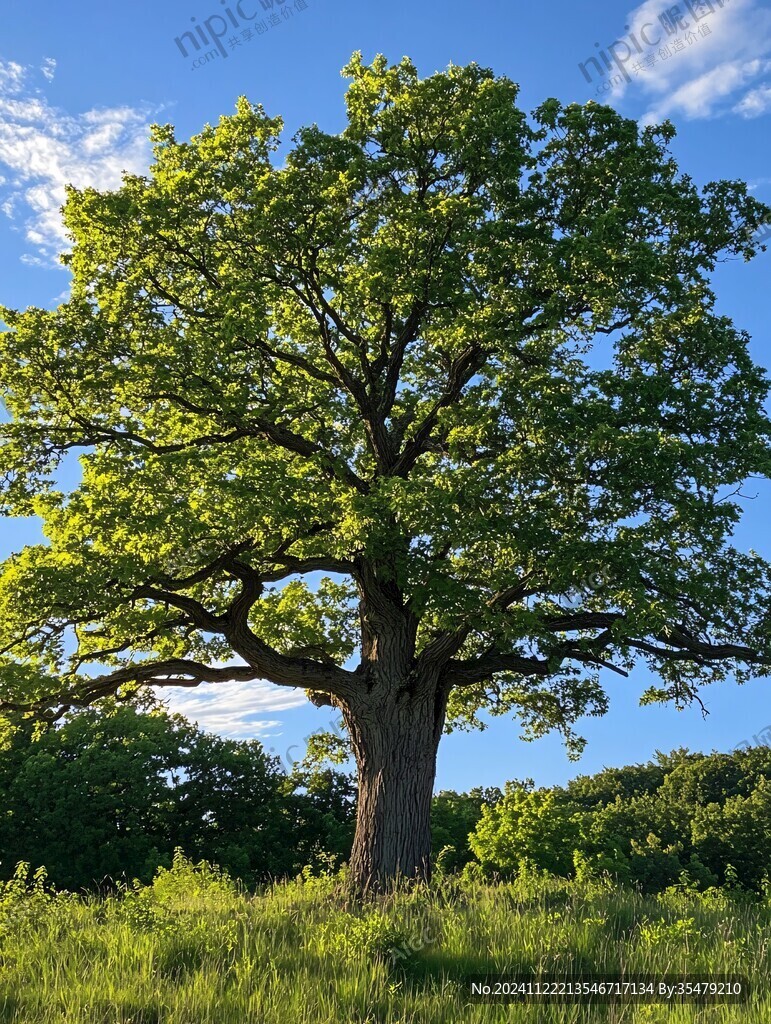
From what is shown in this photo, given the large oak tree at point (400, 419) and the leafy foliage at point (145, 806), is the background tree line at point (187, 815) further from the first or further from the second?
the large oak tree at point (400, 419)

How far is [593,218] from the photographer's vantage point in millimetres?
16328

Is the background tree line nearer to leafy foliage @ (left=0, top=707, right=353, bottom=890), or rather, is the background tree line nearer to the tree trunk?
leafy foliage @ (left=0, top=707, right=353, bottom=890)

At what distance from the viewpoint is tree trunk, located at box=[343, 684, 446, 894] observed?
55.1 feet

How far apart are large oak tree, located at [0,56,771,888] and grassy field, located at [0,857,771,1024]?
4.63m

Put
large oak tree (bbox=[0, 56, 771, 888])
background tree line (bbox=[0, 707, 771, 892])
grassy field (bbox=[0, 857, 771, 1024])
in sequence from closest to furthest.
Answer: grassy field (bbox=[0, 857, 771, 1024])
large oak tree (bbox=[0, 56, 771, 888])
background tree line (bbox=[0, 707, 771, 892])

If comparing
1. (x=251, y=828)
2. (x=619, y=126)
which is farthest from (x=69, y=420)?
(x=251, y=828)

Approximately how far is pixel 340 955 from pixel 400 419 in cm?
1275

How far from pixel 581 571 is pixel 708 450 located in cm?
413

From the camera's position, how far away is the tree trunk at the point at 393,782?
16.8 m

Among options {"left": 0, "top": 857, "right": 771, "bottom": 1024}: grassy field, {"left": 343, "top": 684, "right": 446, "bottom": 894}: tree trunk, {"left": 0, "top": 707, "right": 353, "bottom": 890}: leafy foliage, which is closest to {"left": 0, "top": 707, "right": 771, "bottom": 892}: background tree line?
{"left": 0, "top": 707, "right": 353, "bottom": 890}: leafy foliage

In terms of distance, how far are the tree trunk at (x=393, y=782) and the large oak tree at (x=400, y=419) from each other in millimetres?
62

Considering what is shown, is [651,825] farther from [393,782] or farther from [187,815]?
[393,782]

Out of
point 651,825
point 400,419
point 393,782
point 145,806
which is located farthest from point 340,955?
point 651,825

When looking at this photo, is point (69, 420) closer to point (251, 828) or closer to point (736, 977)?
point (736, 977)
